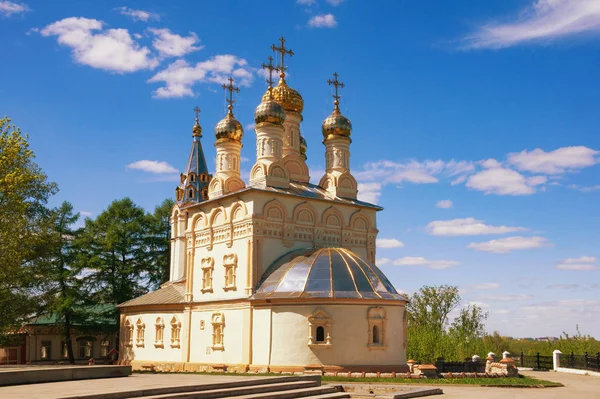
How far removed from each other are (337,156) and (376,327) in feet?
29.5

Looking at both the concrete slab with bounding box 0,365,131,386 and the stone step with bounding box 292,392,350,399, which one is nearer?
the concrete slab with bounding box 0,365,131,386

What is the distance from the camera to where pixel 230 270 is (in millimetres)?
24922

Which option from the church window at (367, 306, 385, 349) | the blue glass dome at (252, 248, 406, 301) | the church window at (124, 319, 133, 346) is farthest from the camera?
the church window at (124, 319, 133, 346)

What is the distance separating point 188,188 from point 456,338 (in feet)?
55.7

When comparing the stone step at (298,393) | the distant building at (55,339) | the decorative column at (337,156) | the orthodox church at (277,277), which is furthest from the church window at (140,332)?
the stone step at (298,393)

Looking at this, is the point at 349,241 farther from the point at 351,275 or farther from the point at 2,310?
the point at 2,310

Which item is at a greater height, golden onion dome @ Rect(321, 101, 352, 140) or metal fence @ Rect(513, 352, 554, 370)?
golden onion dome @ Rect(321, 101, 352, 140)

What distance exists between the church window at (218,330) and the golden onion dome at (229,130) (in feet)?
27.9

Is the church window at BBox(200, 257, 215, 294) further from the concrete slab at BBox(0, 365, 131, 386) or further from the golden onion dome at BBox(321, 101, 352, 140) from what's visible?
the concrete slab at BBox(0, 365, 131, 386)

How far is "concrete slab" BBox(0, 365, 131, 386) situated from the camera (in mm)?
14172

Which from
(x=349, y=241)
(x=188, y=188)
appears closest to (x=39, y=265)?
(x=188, y=188)

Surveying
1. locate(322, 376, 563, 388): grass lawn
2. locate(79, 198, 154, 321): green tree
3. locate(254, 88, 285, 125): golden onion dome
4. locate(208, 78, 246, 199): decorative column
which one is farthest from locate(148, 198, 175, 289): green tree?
locate(322, 376, 563, 388): grass lawn

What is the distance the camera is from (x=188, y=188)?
120ft

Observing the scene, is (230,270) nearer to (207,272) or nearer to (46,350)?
(207,272)
